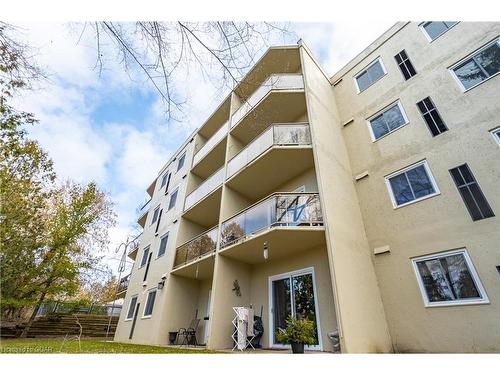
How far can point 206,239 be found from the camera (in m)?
11.3

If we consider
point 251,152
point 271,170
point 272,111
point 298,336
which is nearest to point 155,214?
point 251,152

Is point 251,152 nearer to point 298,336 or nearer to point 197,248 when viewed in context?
point 197,248

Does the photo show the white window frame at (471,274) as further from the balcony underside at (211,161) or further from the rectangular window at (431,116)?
the balcony underside at (211,161)

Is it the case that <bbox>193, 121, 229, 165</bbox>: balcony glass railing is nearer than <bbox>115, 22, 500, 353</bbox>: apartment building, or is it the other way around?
<bbox>115, 22, 500, 353</bbox>: apartment building

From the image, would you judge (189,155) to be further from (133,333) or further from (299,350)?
(299,350)

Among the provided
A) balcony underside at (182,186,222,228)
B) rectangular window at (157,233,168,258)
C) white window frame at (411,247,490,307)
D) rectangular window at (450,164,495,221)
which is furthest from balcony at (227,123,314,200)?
rectangular window at (157,233,168,258)

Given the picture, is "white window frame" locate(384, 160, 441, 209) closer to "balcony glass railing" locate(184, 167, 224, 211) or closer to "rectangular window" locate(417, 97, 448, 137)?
"rectangular window" locate(417, 97, 448, 137)

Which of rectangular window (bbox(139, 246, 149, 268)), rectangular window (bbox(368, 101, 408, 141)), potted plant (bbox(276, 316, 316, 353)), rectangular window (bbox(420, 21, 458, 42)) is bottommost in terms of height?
potted plant (bbox(276, 316, 316, 353))

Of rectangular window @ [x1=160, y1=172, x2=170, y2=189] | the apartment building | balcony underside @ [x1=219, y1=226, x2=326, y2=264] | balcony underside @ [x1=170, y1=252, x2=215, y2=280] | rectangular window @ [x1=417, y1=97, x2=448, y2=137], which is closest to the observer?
the apartment building

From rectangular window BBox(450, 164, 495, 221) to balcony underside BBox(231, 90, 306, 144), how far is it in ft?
21.4

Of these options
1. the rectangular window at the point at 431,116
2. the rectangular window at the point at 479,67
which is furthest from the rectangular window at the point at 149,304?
the rectangular window at the point at 479,67

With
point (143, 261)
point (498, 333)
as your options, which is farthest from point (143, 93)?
point (143, 261)

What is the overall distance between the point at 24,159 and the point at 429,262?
17.8m

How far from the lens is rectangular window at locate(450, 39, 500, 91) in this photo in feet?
27.2
